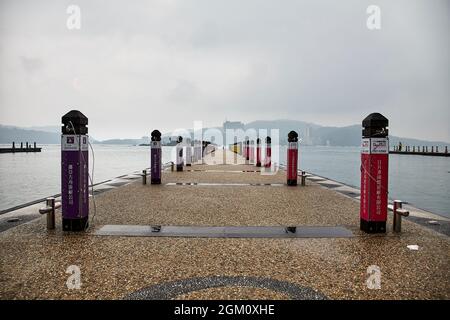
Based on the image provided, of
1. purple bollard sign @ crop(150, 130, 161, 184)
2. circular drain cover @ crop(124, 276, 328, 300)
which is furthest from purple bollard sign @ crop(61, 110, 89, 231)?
purple bollard sign @ crop(150, 130, 161, 184)

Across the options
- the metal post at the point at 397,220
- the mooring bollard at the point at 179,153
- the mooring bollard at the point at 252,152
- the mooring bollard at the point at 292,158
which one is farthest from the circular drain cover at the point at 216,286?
the mooring bollard at the point at 252,152

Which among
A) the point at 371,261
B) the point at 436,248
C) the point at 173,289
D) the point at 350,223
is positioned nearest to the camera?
the point at 173,289

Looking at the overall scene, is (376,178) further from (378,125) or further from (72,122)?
(72,122)

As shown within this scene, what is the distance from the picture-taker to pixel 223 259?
13.5ft

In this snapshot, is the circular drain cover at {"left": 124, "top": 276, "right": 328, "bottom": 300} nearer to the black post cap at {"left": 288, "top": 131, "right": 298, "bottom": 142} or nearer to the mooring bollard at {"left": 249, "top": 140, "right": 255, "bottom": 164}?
the black post cap at {"left": 288, "top": 131, "right": 298, "bottom": 142}

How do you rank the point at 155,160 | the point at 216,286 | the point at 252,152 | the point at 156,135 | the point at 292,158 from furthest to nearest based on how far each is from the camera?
1. the point at 252,152
2. the point at 156,135
3. the point at 155,160
4. the point at 292,158
5. the point at 216,286

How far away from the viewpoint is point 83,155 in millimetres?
5586

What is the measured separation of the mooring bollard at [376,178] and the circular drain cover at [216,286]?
2.78 metres

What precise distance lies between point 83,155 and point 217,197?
4370mm

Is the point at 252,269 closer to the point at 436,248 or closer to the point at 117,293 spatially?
the point at 117,293

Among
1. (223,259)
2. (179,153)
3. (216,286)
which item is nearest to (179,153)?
(179,153)

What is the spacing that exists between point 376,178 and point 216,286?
3596 mm

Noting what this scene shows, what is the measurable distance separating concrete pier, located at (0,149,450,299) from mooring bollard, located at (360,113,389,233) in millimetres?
274
